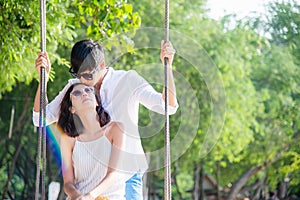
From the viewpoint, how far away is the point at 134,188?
429 cm

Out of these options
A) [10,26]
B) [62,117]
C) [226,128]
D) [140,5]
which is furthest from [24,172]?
[62,117]

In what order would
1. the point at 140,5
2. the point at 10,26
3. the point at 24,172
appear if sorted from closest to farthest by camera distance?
the point at 10,26 < the point at 140,5 < the point at 24,172

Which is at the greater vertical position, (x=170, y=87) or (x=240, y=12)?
(x=240, y=12)

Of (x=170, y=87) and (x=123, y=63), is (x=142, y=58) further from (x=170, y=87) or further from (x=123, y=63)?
(x=170, y=87)

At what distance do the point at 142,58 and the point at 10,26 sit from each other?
21.9 ft

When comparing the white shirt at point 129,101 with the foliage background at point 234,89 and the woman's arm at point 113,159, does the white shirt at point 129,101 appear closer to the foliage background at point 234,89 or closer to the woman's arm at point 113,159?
the woman's arm at point 113,159

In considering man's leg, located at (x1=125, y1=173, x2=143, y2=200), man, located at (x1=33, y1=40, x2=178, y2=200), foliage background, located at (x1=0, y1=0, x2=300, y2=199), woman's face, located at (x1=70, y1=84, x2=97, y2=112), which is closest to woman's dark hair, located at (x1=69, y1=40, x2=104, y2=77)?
man, located at (x1=33, y1=40, x2=178, y2=200)

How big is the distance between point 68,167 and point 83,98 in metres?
0.41

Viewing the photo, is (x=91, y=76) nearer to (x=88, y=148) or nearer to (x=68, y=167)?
(x=88, y=148)

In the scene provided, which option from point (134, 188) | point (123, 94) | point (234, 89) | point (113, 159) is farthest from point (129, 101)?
point (234, 89)

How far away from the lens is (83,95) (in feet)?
14.1

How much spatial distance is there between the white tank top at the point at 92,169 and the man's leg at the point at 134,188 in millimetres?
63

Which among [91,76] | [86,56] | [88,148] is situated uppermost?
[86,56]

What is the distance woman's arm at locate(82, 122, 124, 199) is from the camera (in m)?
4.11
